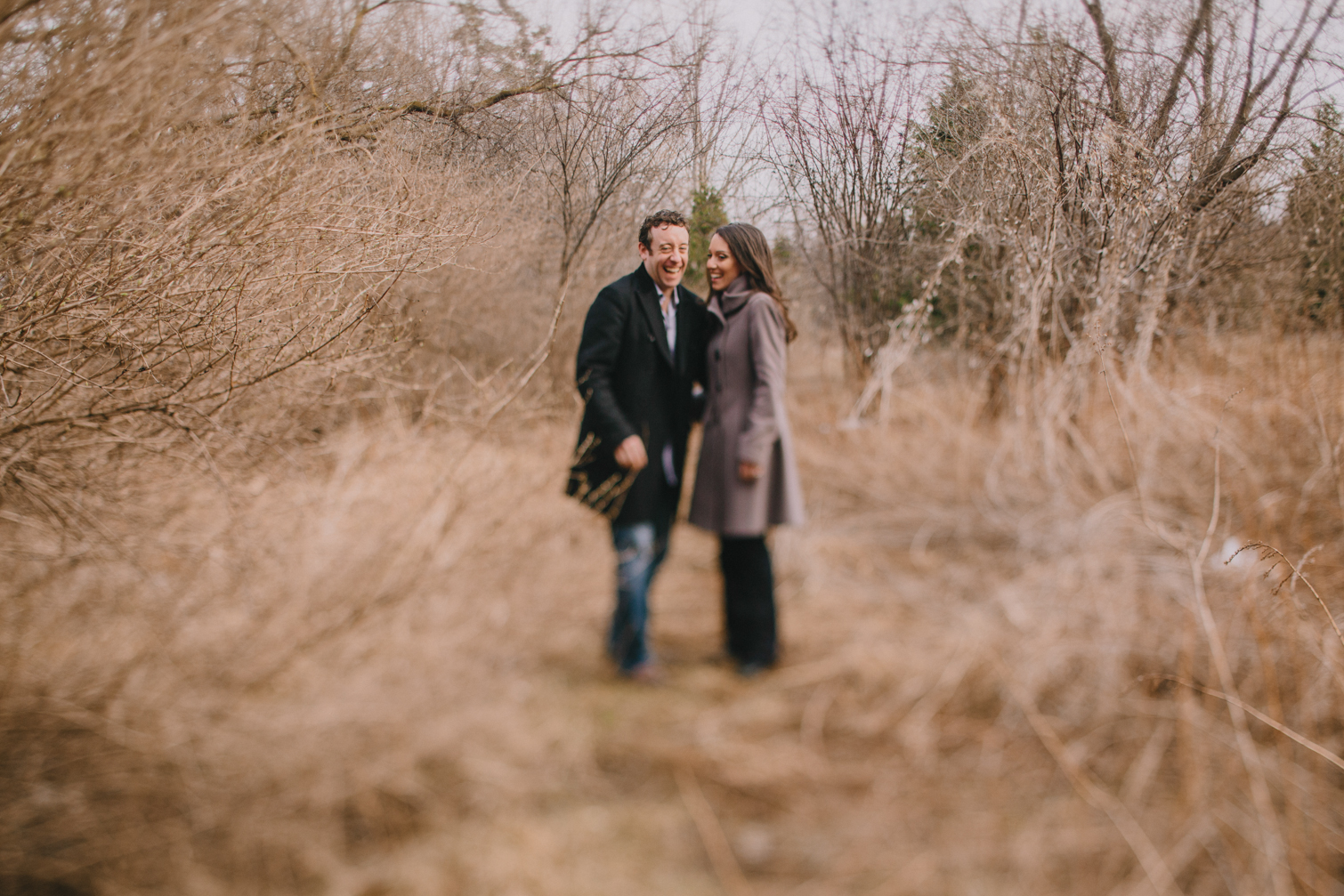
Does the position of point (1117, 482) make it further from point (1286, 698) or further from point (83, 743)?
point (83, 743)

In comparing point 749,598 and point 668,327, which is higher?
point 668,327

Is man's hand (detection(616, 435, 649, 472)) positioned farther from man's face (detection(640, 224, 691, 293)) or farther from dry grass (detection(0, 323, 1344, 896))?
man's face (detection(640, 224, 691, 293))

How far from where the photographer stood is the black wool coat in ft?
6.26

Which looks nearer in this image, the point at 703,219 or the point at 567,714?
the point at 567,714

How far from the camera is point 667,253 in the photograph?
1.88 metres

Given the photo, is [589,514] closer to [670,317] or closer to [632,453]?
[632,453]

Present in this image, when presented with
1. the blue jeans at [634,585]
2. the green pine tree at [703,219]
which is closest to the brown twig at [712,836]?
the blue jeans at [634,585]

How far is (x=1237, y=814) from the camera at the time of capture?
4.95 ft

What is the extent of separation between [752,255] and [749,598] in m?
1.02

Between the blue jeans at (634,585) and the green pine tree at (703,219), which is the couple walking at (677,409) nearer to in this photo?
the blue jeans at (634,585)

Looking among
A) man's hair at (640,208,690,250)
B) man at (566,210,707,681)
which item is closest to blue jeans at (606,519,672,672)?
man at (566,210,707,681)

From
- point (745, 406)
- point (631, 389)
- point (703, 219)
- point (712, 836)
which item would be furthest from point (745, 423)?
point (712, 836)

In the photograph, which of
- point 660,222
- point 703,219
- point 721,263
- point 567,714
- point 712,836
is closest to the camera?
point 712,836

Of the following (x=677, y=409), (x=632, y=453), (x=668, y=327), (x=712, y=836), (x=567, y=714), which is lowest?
(x=712, y=836)
